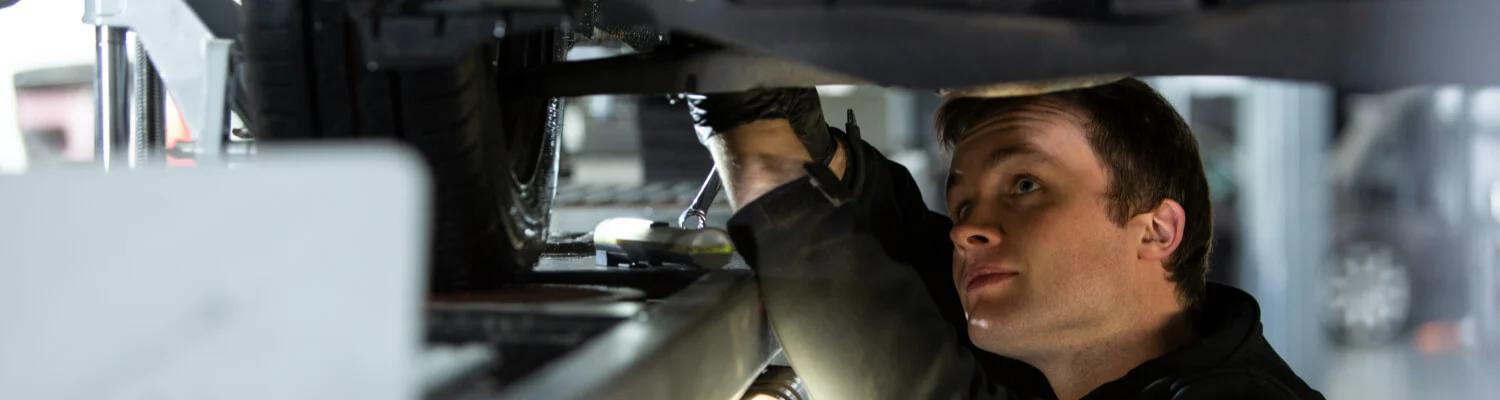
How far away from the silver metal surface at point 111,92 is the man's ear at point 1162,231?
121cm

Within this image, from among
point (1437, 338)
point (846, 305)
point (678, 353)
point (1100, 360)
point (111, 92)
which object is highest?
point (111, 92)

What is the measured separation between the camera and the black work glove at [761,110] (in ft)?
4.49

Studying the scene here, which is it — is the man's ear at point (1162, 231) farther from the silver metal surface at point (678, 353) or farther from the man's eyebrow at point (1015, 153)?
the silver metal surface at point (678, 353)

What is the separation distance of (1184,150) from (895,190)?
15.2 inches

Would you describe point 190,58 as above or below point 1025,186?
above

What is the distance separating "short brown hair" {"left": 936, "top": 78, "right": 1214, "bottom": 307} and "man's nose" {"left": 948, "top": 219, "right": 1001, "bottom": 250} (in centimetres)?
15

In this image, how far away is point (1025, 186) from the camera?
5.42 feet

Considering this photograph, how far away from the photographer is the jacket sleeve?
146 cm

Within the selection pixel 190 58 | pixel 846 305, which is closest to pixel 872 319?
pixel 846 305

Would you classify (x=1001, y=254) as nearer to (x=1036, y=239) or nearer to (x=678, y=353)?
(x=1036, y=239)

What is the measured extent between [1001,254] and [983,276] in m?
0.03

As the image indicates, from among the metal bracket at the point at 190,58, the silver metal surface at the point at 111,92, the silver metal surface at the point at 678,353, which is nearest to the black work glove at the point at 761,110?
the silver metal surface at the point at 678,353

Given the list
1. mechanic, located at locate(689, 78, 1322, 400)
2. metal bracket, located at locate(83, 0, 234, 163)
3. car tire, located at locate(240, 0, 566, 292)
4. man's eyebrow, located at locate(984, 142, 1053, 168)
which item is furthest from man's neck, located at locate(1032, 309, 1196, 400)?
metal bracket, located at locate(83, 0, 234, 163)

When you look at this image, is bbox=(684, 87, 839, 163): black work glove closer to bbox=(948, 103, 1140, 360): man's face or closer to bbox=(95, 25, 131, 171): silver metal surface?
bbox=(948, 103, 1140, 360): man's face
